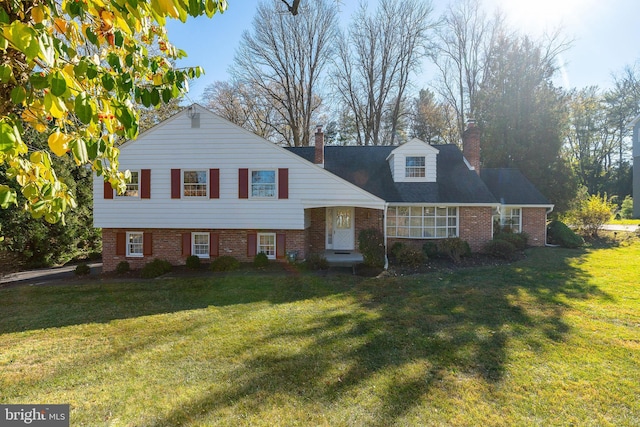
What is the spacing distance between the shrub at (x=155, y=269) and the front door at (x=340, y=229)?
275 inches

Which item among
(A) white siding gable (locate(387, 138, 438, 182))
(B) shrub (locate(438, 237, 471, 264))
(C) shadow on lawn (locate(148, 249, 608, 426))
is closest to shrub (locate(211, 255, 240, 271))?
(C) shadow on lawn (locate(148, 249, 608, 426))

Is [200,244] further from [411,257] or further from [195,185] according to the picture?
[411,257]

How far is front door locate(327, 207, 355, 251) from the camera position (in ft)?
48.5

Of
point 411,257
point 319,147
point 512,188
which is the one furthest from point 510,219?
point 319,147

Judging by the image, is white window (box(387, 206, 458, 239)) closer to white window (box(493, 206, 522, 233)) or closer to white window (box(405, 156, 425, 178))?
white window (box(405, 156, 425, 178))

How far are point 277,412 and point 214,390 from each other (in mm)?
984

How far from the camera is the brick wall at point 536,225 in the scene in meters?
16.9

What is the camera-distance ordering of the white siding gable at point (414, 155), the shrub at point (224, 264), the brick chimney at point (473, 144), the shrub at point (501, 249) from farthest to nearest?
the brick chimney at point (473, 144), the white siding gable at point (414, 155), the shrub at point (501, 249), the shrub at point (224, 264)

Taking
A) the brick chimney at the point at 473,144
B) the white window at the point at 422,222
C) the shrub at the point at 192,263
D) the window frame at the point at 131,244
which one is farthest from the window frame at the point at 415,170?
the window frame at the point at 131,244

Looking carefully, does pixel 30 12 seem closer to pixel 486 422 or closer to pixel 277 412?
pixel 277 412

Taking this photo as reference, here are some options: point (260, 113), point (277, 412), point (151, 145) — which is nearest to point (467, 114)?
point (260, 113)

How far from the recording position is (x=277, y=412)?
3645 mm

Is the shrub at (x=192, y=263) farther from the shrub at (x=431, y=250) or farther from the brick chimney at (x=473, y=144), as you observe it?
the brick chimney at (x=473, y=144)

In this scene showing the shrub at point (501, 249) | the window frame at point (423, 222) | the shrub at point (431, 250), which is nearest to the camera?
the shrub at point (501, 249)
